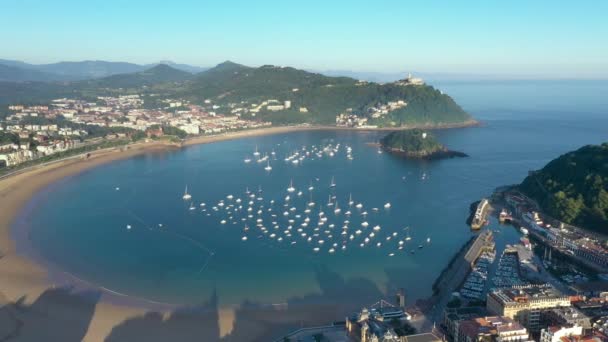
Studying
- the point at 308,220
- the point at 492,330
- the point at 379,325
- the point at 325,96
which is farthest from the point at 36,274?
the point at 325,96

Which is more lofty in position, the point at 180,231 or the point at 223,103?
the point at 223,103

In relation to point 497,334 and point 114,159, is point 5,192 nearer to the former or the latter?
point 114,159

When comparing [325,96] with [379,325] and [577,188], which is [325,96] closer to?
[577,188]

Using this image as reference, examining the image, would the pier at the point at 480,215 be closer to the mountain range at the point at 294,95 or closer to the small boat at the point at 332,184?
the small boat at the point at 332,184

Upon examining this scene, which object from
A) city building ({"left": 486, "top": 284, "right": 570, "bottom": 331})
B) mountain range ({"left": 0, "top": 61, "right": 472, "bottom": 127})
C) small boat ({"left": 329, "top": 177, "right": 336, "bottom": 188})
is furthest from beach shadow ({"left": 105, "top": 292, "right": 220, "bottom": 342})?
mountain range ({"left": 0, "top": 61, "right": 472, "bottom": 127})

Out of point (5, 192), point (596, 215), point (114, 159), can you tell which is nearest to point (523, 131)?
point (596, 215)

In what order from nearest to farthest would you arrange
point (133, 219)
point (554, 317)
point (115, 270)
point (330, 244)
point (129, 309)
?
point (554, 317) < point (129, 309) < point (115, 270) < point (330, 244) < point (133, 219)

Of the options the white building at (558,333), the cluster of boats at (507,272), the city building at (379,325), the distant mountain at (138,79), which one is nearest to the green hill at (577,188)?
the cluster of boats at (507,272)
